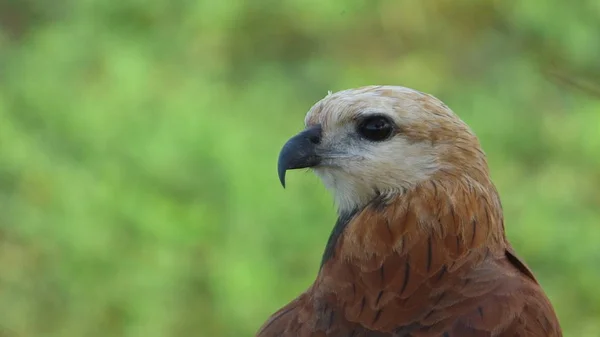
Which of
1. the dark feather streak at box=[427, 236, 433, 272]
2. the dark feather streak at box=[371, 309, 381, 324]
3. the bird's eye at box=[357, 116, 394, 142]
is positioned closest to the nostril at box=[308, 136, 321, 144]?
the bird's eye at box=[357, 116, 394, 142]

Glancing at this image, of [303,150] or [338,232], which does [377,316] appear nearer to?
[338,232]

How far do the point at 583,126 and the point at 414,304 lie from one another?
10.8 feet

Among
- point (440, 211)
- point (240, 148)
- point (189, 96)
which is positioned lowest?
point (440, 211)

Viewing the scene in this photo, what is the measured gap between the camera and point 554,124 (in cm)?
578

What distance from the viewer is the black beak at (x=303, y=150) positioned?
284 cm

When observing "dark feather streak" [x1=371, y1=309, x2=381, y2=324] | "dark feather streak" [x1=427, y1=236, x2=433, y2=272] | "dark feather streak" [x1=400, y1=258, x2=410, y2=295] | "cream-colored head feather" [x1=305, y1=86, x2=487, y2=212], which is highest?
"cream-colored head feather" [x1=305, y1=86, x2=487, y2=212]

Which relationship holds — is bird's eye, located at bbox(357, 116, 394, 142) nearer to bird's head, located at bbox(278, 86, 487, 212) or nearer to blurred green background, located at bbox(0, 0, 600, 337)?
bird's head, located at bbox(278, 86, 487, 212)

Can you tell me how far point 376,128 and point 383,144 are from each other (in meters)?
0.05

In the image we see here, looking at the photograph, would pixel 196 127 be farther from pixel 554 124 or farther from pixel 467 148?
pixel 467 148

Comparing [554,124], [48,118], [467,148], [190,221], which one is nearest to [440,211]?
[467,148]

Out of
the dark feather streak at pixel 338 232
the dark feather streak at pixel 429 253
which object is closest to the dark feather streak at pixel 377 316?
the dark feather streak at pixel 429 253

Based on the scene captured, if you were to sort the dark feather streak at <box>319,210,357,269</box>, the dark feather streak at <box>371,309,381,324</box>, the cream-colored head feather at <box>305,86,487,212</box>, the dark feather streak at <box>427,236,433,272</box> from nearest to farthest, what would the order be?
the dark feather streak at <box>371,309,381,324</box>, the dark feather streak at <box>427,236,433,272</box>, the cream-colored head feather at <box>305,86,487,212</box>, the dark feather streak at <box>319,210,357,269</box>

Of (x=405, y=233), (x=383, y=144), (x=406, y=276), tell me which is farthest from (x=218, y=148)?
(x=406, y=276)

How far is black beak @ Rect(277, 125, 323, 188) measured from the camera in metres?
2.84
